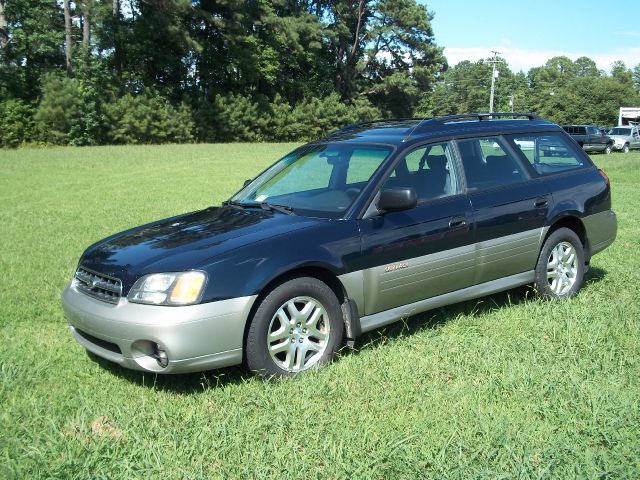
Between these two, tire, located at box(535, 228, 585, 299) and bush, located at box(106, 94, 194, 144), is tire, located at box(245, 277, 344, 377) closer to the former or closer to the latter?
tire, located at box(535, 228, 585, 299)

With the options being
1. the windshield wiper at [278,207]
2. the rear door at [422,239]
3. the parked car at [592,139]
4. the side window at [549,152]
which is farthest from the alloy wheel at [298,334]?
the parked car at [592,139]

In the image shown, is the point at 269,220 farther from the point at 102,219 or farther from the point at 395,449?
the point at 102,219

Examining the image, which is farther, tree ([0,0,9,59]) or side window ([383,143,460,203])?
tree ([0,0,9,59])

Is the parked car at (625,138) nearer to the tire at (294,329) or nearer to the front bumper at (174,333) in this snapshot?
the tire at (294,329)

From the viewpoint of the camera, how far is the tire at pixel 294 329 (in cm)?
412

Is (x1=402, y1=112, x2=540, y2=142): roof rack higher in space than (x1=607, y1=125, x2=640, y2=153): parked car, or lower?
higher

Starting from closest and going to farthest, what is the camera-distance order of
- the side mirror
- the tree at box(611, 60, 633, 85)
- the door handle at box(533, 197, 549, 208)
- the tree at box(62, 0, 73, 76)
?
the side mirror < the door handle at box(533, 197, 549, 208) < the tree at box(62, 0, 73, 76) < the tree at box(611, 60, 633, 85)

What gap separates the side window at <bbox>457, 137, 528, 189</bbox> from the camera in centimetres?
551

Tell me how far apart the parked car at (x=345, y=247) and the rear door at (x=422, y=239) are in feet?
0.04

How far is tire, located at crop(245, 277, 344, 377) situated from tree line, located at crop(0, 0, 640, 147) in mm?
35026

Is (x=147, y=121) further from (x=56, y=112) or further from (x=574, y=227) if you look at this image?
(x=574, y=227)

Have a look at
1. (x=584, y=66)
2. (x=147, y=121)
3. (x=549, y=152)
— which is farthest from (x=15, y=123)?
(x=584, y=66)

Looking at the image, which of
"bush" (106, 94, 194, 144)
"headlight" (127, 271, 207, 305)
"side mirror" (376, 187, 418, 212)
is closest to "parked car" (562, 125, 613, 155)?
"bush" (106, 94, 194, 144)

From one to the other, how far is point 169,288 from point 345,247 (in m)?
1.24
